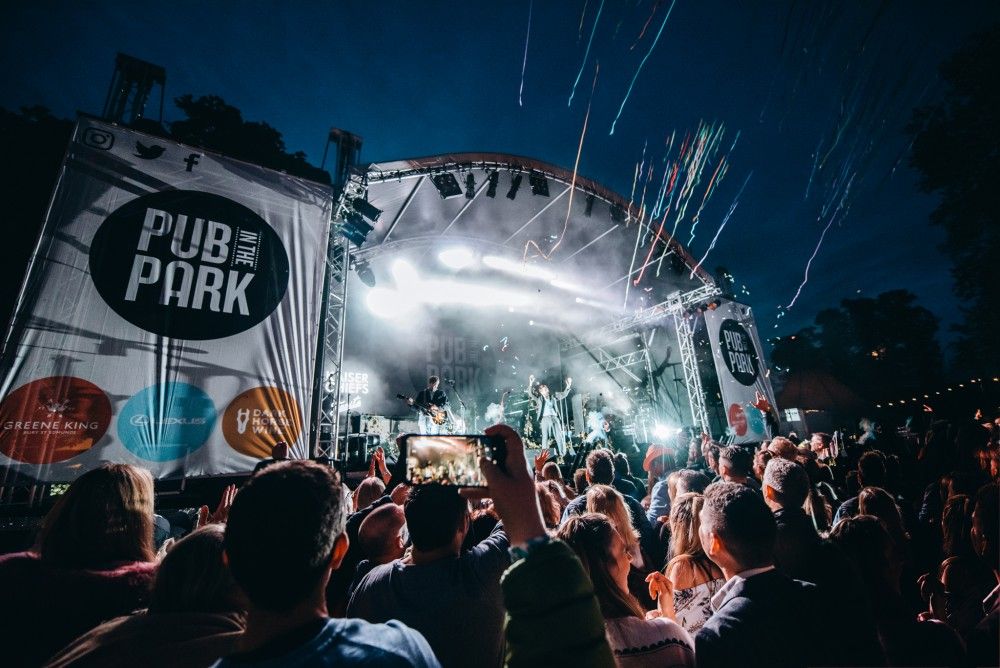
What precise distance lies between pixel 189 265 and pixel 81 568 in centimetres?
488

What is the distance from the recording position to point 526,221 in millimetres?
11023

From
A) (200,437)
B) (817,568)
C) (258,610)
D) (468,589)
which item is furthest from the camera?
(200,437)

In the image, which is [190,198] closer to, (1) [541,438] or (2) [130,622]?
(2) [130,622]

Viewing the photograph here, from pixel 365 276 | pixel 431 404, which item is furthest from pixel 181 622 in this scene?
pixel 365 276

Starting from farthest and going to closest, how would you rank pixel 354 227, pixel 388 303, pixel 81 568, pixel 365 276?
pixel 388 303 → pixel 365 276 → pixel 354 227 → pixel 81 568

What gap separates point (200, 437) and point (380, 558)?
3960 mm

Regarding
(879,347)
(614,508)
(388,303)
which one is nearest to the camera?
(614,508)

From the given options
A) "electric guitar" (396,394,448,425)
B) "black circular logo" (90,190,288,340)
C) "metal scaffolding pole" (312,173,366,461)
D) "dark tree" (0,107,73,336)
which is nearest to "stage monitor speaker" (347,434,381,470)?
"metal scaffolding pole" (312,173,366,461)

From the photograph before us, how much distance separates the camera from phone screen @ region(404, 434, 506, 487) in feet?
4.38

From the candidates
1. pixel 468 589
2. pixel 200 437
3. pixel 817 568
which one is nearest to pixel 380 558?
pixel 468 589

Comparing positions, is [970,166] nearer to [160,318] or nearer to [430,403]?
[430,403]

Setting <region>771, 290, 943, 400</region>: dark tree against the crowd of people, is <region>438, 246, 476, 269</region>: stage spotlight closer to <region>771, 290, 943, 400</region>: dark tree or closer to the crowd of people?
the crowd of people

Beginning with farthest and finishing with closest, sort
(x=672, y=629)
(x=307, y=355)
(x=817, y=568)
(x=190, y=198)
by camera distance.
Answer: (x=307, y=355)
(x=190, y=198)
(x=817, y=568)
(x=672, y=629)

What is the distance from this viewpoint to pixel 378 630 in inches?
36.3
